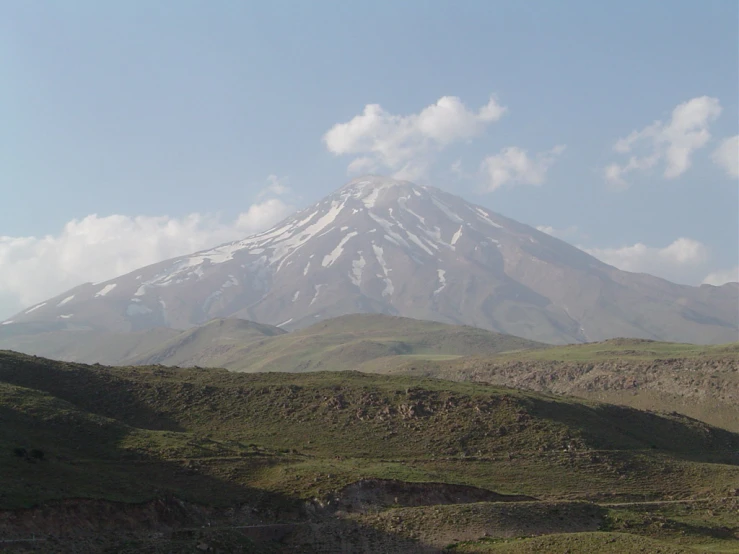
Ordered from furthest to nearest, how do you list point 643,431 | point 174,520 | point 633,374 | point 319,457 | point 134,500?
1. point 633,374
2. point 643,431
3. point 319,457
4. point 174,520
5. point 134,500

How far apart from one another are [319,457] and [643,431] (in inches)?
1138

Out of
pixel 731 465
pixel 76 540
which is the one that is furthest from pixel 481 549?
pixel 731 465

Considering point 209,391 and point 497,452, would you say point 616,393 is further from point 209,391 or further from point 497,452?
point 209,391

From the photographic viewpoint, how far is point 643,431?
59.2 m

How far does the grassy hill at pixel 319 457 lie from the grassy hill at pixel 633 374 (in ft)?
62.8

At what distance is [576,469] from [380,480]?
16179 mm

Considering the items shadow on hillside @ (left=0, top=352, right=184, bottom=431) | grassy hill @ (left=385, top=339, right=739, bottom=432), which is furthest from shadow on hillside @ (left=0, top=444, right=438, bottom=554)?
grassy hill @ (left=385, top=339, right=739, bottom=432)

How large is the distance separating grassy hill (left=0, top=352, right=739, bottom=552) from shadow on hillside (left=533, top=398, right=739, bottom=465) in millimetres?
208

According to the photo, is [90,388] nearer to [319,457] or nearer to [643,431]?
[319,457]

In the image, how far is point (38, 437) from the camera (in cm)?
3981

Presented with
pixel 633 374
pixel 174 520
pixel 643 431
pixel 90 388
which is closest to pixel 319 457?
pixel 174 520

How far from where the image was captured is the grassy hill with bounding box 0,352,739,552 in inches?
1292

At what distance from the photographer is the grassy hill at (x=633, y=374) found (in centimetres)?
8262

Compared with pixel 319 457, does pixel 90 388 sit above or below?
above
